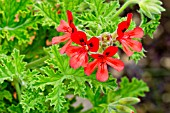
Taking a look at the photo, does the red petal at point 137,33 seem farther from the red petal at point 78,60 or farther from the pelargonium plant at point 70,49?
the red petal at point 78,60

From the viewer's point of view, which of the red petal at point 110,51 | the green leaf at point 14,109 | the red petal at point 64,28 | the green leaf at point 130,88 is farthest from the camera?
the green leaf at point 130,88

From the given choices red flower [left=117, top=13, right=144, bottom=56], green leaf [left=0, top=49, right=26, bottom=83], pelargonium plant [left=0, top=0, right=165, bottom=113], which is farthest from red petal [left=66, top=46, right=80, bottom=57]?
green leaf [left=0, top=49, right=26, bottom=83]

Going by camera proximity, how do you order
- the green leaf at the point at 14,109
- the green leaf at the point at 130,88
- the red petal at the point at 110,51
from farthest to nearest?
the green leaf at the point at 130,88
the green leaf at the point at 14,109
the red petal at the point at 110,51

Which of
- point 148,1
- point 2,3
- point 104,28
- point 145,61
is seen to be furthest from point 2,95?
point 145,61

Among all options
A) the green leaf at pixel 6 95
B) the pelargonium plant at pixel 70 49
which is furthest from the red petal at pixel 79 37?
the green leaf at pixel 6 95

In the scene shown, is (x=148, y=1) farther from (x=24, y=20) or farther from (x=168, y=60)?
(x=168, y=60)

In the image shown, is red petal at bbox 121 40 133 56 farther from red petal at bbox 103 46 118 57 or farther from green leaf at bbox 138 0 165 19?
Result: green leaf at bbox 138 0 165 19

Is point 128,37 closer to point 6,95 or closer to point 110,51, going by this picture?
point 110,51
